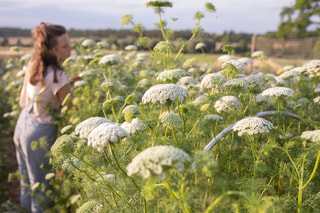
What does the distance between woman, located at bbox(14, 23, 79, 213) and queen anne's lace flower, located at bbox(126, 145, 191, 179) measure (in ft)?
8.49

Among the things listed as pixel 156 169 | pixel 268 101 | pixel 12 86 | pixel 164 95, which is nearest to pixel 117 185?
pixel 164 95

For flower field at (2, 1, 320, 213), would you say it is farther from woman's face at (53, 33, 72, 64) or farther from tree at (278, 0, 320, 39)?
tree at (278, 0, 320, 39)

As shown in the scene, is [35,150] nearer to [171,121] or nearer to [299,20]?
[171,121]

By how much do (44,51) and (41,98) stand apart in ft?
2.08

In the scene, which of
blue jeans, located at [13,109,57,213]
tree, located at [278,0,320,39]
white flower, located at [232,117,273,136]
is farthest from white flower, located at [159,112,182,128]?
tree, located at [278,0,320,39]

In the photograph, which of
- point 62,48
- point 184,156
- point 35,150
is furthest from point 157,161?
point 62,48

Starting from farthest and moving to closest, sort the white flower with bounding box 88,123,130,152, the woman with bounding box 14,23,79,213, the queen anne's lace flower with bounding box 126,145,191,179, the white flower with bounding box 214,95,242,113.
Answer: the woman with bounding box 14,23,79,213, the white flower with bounding box 214,95,242,113, the white flower with bounding box 88,123,130,152, the queen anne's lace flower with bounding box 126,145,191,179

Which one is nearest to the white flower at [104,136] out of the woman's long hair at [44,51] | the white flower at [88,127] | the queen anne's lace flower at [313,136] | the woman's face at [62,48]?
the white flower at [88,127]

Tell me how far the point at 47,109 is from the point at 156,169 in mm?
2807

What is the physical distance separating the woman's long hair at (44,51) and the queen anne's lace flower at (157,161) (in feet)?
8.95

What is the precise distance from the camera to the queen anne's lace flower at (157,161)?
3.02ft

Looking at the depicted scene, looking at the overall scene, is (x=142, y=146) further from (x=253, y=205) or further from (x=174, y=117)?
(x=253, y=205)

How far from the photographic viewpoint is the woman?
3.35m

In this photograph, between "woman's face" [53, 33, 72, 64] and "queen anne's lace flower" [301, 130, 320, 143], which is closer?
"queen anne's lace flower" [301, 130, 320, 143]
